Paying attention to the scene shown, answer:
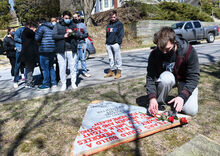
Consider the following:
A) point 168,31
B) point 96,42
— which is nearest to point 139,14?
point 96,42

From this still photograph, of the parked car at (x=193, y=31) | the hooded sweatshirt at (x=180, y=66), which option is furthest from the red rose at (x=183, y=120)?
the parked car at (x=193, y=31)

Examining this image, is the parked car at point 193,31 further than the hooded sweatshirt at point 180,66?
Yes

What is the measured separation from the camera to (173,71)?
2.86 meters

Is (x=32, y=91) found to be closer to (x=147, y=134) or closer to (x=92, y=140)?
(x=92, y=140)

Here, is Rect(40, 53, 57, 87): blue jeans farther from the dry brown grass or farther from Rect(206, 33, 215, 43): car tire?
Rect(206, 33, 215, 43): car tire

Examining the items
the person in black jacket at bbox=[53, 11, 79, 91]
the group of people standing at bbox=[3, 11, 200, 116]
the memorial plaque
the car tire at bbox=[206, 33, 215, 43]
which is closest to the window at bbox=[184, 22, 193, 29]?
the car tire at bbox=[206, 33, 215, 43]

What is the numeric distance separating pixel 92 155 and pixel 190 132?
1.29m

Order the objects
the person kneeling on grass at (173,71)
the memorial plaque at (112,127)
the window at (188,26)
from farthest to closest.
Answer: the window at (188,26) < the person kneeling on grass at (173,71) < the memorial plaque at (112,127)

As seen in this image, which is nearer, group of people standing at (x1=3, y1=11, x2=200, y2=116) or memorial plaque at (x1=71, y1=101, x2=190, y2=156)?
memorial plaque at (x1=71, y1=101, x2=190, y2=156)

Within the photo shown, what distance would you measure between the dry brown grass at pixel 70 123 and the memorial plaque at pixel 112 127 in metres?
0.08

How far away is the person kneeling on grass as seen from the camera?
240cm

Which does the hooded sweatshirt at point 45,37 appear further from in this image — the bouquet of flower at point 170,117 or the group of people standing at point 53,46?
the bouquet of flower at point 170,117

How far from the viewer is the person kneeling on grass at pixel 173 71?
7.87 ft

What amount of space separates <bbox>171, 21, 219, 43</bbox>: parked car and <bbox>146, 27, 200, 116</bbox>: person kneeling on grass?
12396 mm
